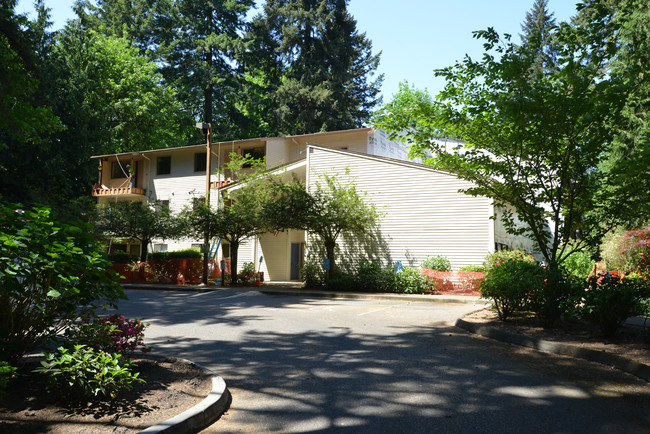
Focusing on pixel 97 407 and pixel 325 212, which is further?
pixel 325 212

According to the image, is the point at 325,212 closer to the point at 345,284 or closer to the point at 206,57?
the point at 345,284

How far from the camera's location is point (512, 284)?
933cm

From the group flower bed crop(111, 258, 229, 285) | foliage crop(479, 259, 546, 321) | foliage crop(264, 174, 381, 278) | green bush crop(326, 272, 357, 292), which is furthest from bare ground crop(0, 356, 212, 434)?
flower bed crop(111, 258, 229, 285)

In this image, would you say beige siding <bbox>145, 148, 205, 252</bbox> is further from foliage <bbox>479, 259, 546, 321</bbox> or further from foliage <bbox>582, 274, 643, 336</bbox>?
foliage <bbox>582, 274, 643, 336</bbox>

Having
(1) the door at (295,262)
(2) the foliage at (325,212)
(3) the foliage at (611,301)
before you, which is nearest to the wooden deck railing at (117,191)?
(1) the door at (295,262)

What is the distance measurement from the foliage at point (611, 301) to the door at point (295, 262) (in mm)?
20390

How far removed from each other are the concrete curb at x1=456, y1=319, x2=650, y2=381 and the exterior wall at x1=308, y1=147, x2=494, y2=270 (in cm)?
1115

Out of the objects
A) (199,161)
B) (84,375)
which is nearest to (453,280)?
(84,375)

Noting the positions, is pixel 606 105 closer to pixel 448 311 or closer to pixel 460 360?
pixel 460 360

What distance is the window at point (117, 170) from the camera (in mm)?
36000

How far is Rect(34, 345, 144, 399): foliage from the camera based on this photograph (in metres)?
4.18

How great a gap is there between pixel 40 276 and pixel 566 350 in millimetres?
7452

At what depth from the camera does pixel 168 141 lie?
45562 millimetres

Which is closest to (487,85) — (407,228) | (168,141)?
(407,228)
